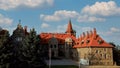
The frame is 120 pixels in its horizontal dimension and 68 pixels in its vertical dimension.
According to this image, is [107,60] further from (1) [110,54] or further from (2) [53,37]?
(2) [53,37]

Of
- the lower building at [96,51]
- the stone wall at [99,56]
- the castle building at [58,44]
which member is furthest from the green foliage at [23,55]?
the castle building at [58,44]

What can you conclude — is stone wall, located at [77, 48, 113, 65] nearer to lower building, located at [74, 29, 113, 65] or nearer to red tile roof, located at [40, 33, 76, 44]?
lower building, located at [74, 29, 113, 65]

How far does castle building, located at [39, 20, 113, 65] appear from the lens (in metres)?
89.6

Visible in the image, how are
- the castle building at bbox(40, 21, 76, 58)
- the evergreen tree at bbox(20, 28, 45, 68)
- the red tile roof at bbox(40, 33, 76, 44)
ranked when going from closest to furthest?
the evergreen tree at bbox(20, 28, 45, 68) → the castle building at bbox(40, 21, 76, 58) → the red tile roof at bbox(40, 33, 76, 44)

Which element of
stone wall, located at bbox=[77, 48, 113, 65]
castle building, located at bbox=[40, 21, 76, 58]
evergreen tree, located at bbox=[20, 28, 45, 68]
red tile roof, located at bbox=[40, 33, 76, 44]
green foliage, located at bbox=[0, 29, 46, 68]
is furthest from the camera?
red tile roof, located at bbox=[40, 33, 76, 44]

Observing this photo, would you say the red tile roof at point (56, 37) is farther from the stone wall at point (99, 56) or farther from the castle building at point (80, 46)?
the stone wall at point (99, 56)

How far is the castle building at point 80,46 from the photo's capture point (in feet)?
294

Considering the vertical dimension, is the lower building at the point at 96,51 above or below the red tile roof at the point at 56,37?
below

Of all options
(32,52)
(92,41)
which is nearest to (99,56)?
(92,41)

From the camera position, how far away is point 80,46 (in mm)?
94000

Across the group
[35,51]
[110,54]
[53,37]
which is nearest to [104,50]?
[110,54]

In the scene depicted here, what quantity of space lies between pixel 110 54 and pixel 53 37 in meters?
20.7

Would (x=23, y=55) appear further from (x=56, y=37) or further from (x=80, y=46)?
(x=56, y=37)

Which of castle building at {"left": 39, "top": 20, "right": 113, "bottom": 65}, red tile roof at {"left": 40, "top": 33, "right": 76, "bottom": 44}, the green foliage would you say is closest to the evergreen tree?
the green foliage
